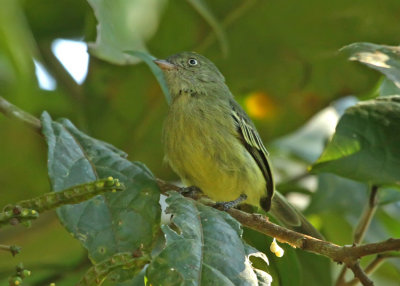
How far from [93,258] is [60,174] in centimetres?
39

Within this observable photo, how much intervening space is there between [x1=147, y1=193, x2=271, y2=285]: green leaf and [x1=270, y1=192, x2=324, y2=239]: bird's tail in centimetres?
149

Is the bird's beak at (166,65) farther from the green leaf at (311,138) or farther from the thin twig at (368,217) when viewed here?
the thin twig at (368,217)

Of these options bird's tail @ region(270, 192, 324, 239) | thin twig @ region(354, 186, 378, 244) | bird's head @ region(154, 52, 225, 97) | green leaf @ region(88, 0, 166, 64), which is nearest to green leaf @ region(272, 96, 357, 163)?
bird's tail @ region(270, 192, 324, 239)

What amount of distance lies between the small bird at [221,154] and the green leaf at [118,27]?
0.78m

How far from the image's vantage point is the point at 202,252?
6.23 ft

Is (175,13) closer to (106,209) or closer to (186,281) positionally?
(106,209)

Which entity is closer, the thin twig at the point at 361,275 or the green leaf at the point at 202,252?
the green leaf at the point at 202,252

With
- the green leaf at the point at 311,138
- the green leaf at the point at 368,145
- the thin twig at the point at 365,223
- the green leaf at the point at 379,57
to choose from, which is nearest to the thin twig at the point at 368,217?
the thin twig at the point at 365,223

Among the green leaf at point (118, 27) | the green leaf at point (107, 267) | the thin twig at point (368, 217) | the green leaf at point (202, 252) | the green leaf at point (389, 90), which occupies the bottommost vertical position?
the thin twig at point (368, 217)

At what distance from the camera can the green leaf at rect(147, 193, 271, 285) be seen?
5.47 feet

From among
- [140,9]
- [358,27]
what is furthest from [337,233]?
[140,9]

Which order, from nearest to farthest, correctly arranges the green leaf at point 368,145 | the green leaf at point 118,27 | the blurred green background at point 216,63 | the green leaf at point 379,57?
1. the green leaf at point 379,57
2. the green leaf at point 118,27
3. the green leaf at point 368,145
4. the blurred green background at point 216,63

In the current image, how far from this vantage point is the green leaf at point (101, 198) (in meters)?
2.13

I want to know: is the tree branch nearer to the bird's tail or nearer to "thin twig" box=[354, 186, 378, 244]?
"thin twig" box=[354, 186, 378, 244]
